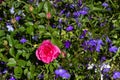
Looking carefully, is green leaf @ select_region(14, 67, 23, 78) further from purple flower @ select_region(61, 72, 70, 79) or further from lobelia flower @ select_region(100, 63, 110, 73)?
lobelia flower @ select_region(100, 63, 110, 73)

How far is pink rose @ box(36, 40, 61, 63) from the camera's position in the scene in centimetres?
245

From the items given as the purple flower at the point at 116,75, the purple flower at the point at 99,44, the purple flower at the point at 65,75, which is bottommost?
the purple flower at the point at 116,75

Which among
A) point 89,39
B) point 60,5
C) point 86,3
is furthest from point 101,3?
point 89,39

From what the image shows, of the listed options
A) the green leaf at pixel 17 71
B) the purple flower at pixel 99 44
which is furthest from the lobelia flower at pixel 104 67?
the green leaf at pixel 17 71

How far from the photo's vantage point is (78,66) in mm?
2625

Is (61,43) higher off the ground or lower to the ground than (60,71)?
higher

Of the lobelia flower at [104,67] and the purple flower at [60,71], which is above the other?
the purple flower at [60,71]

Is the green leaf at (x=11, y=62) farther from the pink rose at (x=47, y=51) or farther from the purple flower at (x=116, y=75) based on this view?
the purple flower at (x=116, y=75)

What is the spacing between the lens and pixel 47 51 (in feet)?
8.07

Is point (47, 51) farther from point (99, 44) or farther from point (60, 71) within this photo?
point (99, 44)

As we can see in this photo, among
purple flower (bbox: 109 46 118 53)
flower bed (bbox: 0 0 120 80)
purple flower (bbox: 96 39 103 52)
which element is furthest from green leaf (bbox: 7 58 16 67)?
purple flower (bbox: 109 46 118 53)

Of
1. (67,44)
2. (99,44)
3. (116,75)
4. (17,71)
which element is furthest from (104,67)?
(17,71)

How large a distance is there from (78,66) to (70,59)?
8 cm

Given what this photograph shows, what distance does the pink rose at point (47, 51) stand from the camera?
2.45 m
